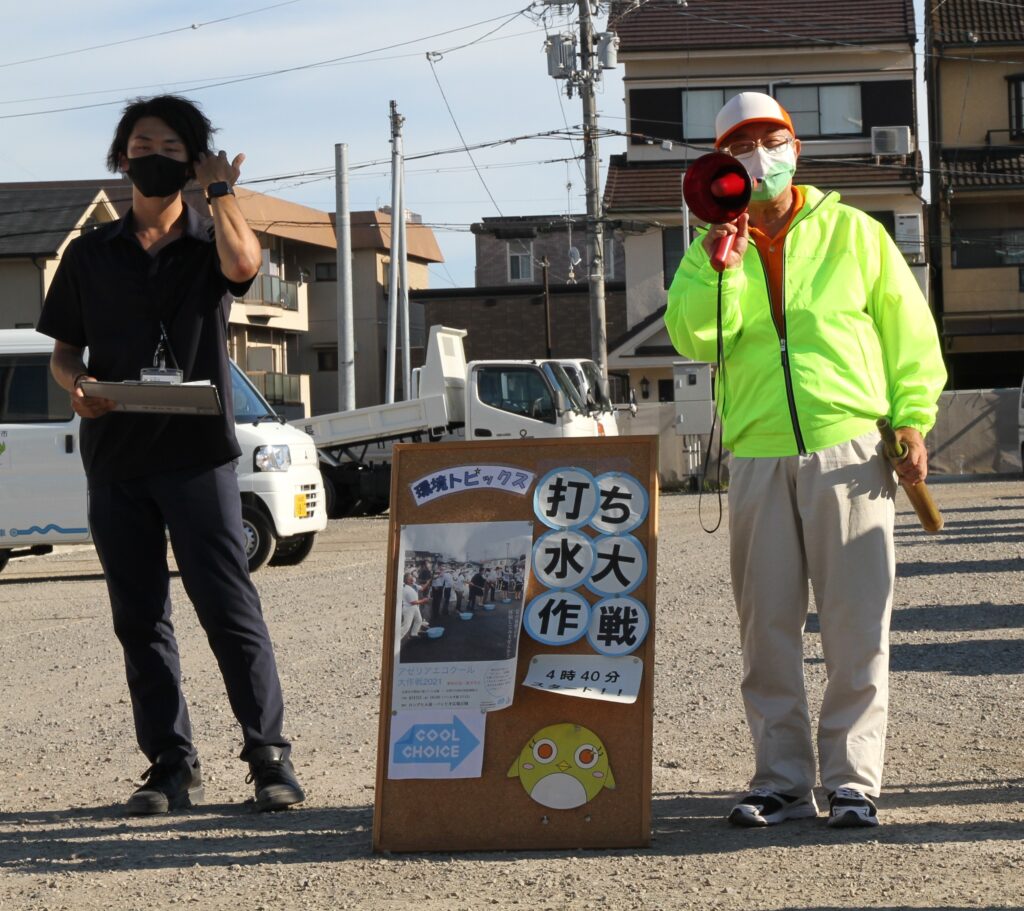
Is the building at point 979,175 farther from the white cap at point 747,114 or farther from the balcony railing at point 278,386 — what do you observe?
the white cap at point 747,114

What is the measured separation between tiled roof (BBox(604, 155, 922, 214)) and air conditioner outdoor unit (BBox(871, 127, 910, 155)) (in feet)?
1.90

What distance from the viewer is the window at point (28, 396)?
1346cm

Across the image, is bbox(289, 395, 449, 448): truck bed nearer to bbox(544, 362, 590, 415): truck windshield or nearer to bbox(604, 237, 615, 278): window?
bbox(544, 362, 590, 415): truck windshield

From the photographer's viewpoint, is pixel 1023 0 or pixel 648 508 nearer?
pixel 648 508

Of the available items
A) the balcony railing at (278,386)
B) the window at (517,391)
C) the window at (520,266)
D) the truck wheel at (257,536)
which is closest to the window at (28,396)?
the truck wheel at (257,536)

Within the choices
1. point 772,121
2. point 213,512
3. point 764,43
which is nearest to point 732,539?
point 772,121

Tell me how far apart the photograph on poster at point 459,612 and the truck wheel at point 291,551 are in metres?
10.9

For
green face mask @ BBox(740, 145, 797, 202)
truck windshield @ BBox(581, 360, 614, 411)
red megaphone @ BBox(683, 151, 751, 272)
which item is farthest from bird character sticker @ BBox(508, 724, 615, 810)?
truck windshield @ BBox(581, 360, 614, 411)

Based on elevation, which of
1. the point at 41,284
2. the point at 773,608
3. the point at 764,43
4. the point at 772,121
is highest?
the point at 764,43

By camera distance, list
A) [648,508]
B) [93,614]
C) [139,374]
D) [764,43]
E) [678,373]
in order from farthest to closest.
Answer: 1. [764,43]
2. [678,373]
3. [93,614]
4. [139,374]
5. [648,508]

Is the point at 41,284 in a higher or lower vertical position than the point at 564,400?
higher

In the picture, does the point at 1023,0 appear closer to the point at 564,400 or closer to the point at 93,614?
the point at 564,400

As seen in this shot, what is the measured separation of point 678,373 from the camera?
1081 inches

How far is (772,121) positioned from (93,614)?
808cm
